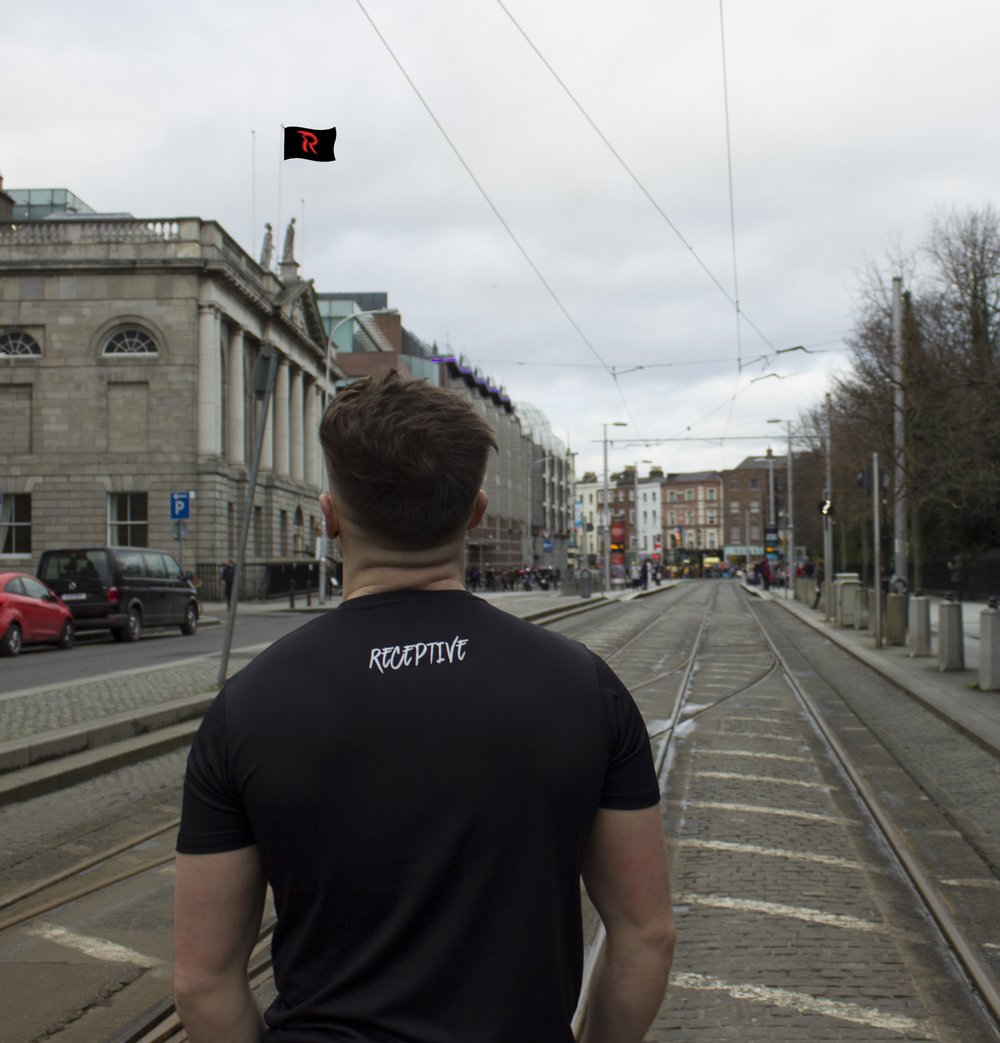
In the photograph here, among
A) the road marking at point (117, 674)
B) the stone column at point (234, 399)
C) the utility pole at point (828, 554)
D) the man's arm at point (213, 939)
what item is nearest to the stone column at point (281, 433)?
the stone column at point (234, 399)

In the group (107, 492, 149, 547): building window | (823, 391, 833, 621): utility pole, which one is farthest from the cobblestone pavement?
(107, 492, 149, 547): building window

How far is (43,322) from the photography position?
4481cm

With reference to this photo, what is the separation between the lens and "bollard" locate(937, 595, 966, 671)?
1636 cm

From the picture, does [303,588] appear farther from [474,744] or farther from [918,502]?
[474,744]

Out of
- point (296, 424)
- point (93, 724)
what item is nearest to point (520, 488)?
point (296, 424)

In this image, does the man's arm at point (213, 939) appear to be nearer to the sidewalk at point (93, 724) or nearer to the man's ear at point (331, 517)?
the man's ear at point (331, 517)

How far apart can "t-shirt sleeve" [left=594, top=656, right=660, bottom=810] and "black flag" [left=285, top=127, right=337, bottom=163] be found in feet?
27.9

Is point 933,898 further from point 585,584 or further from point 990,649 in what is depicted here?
point 585,584

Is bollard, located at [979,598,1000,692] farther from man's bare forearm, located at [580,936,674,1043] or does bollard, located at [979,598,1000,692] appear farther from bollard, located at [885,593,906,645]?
man's bare forearm, located at [580,936,674,1043]

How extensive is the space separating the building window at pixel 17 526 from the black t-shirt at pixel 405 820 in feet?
154

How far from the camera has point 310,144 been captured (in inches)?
380

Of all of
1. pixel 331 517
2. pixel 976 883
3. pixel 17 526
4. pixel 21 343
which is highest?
pixel 21 343

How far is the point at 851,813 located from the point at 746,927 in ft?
9.01

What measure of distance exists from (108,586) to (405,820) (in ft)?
75.4
